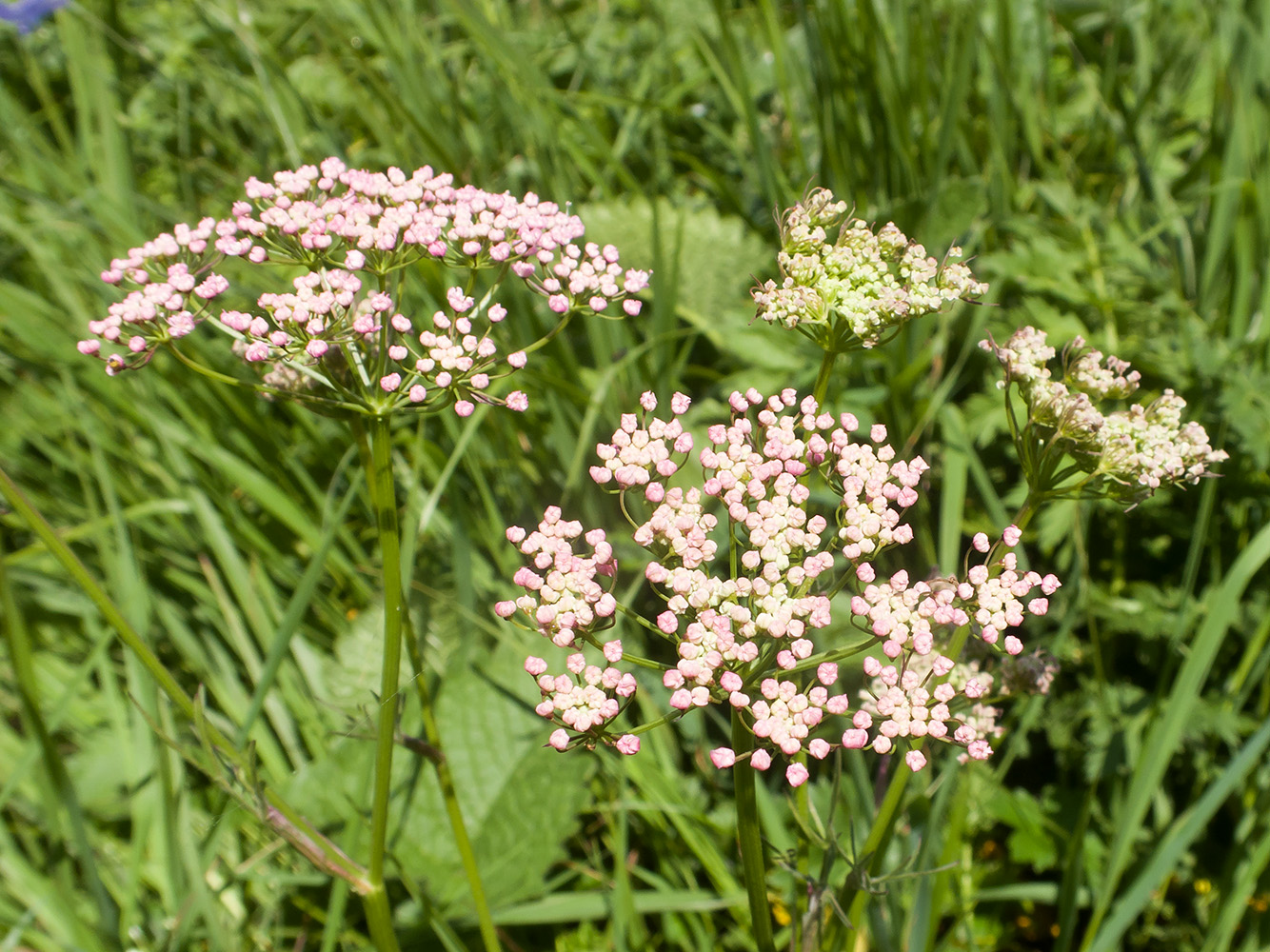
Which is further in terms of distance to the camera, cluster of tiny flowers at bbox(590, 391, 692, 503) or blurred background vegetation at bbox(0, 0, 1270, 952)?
blurred background vegetation at bbox(0, 0, 1270, 952)

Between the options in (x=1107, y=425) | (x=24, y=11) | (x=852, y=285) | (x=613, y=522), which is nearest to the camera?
(x=1107, y=425)

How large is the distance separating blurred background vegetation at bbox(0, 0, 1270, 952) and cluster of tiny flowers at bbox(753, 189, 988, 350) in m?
1.07

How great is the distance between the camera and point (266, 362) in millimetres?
1965

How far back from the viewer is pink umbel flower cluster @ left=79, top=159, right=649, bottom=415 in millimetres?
1810

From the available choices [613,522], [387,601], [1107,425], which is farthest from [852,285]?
[613,522]

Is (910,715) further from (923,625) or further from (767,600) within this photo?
(767,600)

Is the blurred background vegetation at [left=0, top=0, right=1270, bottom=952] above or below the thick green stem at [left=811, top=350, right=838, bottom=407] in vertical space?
below

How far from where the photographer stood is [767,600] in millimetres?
1574

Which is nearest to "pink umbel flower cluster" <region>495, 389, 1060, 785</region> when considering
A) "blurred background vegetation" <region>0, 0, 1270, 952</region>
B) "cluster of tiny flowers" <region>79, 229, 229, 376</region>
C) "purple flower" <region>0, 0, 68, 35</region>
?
"cluster of tiny flowers" <region>79, 229, 229, 376</region>

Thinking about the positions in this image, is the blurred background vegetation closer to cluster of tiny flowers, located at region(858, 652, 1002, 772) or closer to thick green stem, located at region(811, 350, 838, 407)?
cluster of tiny flowers, located at region(858, 652, 1002, 772)

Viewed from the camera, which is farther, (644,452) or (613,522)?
(613,522)

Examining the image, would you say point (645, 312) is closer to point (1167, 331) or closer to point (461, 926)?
point (1167, 331)

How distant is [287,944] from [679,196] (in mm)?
3309

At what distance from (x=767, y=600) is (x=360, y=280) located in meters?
1.00
